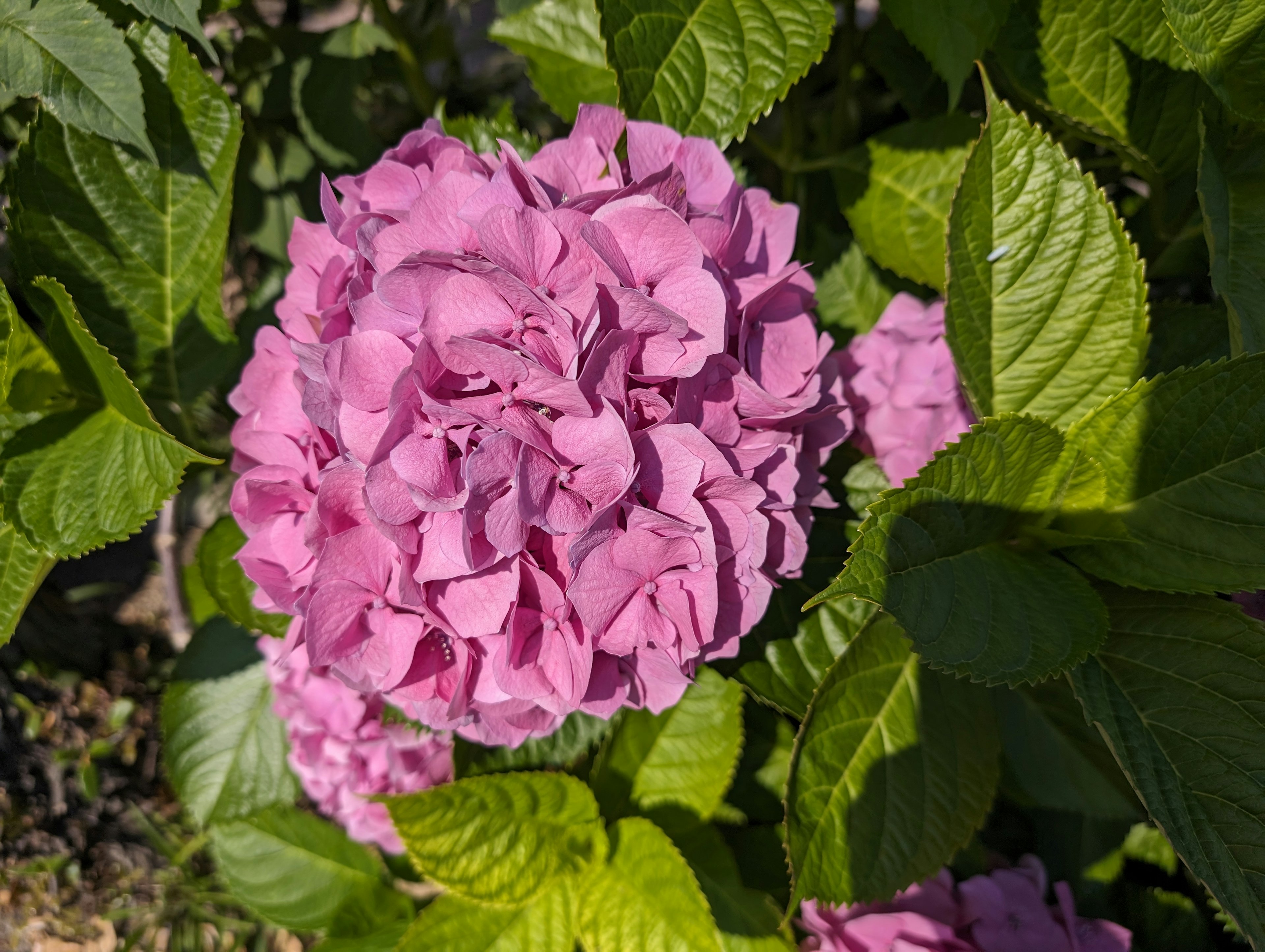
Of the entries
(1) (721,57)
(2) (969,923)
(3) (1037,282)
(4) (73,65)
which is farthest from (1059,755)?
(4) (73,65)

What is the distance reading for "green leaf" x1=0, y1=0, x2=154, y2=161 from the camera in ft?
3.06

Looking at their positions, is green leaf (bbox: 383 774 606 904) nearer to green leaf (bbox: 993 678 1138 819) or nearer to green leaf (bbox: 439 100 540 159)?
green leaf (bbox: 993 678 1138 819)

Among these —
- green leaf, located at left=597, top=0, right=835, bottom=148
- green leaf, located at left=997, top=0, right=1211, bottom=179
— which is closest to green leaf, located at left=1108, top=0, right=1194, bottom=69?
green leaf, located at left=997, top=0, right=1211, bottom=179

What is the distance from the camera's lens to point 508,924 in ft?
3.85

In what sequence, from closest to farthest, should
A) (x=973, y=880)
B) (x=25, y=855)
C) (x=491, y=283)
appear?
(x=491, y=283), (x=973, y=880), (x=25, y=855)

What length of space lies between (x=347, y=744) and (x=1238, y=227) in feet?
4.74

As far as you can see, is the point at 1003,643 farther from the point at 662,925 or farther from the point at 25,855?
the point at 25,855

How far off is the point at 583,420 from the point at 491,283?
0.15 meters

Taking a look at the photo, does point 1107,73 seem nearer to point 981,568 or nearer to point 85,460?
point 981,568

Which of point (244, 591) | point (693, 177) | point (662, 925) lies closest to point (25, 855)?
point (244, 591)

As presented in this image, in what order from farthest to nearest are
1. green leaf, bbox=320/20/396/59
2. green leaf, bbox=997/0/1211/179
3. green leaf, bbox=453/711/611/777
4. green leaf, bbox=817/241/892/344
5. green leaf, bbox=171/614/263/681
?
green leaf, bbox=320/20/396/59 < green leaf, bbox=171/614/263/681 < green leaf, bbox=817/241/892/344 < green leaf, bbox=453/711/611/777 < green leaf, bbox=997/0/1211/179

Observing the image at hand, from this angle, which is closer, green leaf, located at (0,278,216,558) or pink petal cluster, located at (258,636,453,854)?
green leaf, located at (0,278,216,558)

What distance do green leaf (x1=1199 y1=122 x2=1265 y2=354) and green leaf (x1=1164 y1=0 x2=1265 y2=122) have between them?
0.05 m

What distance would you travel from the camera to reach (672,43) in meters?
0.93
